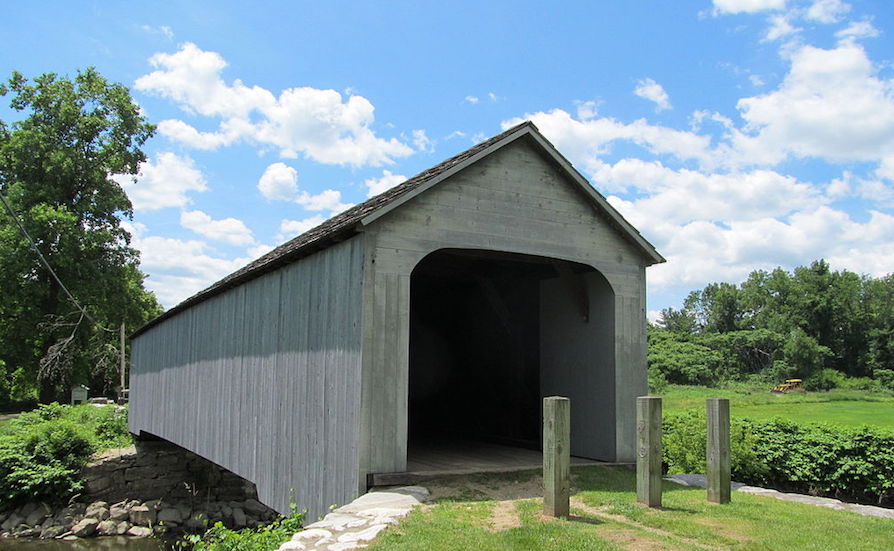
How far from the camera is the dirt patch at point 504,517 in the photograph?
5914mm

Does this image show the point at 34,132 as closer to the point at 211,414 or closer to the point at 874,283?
the point at 211,414

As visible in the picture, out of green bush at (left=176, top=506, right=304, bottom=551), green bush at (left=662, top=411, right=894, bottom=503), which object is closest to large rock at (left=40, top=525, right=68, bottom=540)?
Result: green bush at (left=176, top=506, right=304, bottom=551)

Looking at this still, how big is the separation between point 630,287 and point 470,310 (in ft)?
15.5

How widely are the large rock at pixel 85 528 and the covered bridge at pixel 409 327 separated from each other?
5.29 m

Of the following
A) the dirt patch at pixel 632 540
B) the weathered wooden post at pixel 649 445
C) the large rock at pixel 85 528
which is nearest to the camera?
the dirt patch at pixel 632 540

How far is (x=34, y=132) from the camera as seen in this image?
28656 mm

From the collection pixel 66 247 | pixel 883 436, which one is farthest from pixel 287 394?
pixel 66 247

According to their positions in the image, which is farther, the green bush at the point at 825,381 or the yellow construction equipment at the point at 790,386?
the green bush at the point at 825,381

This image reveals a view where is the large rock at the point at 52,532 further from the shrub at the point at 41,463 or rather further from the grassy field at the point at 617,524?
the grassy field at the point at 617,524

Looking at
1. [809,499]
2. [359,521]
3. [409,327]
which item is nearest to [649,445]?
[809,499]

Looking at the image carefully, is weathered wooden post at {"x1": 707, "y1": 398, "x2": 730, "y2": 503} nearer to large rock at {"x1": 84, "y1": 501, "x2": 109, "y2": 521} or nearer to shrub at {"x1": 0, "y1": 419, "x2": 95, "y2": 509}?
large rock at {"x1": 84, "y1": 501, "x2": 109, "y2": 521}

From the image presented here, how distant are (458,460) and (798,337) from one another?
55.8 m

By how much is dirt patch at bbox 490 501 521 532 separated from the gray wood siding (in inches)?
52.0

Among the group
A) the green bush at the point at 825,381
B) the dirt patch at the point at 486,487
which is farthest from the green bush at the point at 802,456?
the green bush at the point at 825,381
